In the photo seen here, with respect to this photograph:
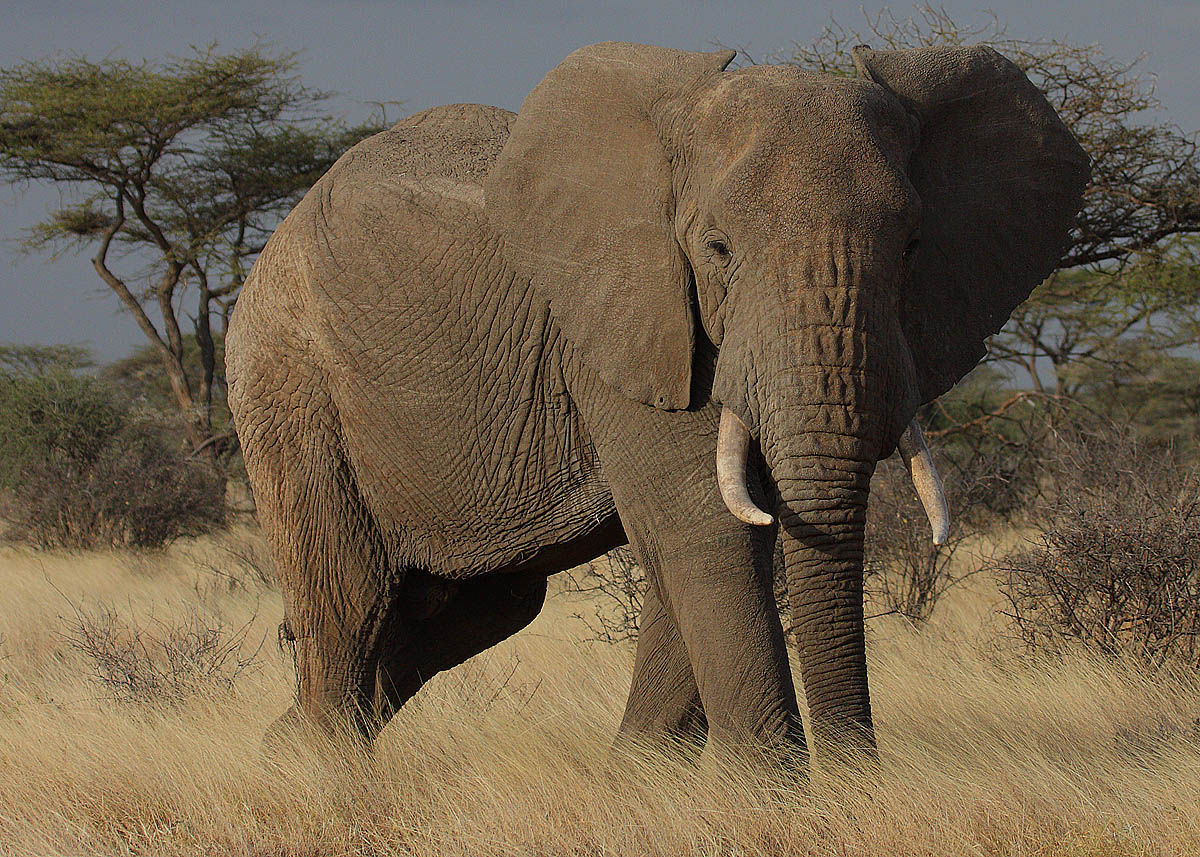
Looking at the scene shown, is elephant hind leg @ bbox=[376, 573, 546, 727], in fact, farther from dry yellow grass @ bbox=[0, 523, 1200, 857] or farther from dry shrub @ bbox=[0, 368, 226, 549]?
dry shrub @ bbox=[0, 368, 226, 549]

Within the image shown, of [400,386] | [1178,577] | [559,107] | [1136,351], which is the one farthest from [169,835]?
[1136,351]

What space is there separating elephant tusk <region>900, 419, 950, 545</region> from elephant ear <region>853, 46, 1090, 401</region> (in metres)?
0.22

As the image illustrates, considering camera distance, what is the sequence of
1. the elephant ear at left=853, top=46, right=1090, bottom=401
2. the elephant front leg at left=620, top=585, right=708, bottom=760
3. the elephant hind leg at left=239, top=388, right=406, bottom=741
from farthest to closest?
the elephant hind leg at left=239, top=388, right=406, bottom=741 < the elephant front leg at left=620, top=585, right=708, bottom=760 < the elephant ear at left=853, top=46, right=1090, bottom=401

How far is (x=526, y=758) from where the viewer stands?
4.53 meters

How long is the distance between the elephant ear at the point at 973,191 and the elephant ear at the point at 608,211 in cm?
57

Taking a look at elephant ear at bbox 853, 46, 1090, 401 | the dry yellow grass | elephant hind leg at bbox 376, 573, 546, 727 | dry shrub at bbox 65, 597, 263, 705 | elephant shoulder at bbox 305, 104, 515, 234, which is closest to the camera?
the dry yellow grass

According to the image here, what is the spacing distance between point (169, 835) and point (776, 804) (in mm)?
1666

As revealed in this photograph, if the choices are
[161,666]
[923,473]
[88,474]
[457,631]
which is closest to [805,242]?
[923,473]

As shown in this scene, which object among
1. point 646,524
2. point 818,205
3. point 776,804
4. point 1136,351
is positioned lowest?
point 1136,351

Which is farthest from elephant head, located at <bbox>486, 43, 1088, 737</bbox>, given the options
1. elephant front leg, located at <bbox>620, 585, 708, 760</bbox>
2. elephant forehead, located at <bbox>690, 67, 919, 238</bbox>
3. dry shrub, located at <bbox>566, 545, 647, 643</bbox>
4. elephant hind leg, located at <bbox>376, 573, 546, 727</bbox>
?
dry shrub, located at <bbox>566, 545, 647, 643</bbox>

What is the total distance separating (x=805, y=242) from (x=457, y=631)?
235 centimetres

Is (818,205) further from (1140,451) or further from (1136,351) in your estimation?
(1136,351)

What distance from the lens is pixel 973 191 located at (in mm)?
3885

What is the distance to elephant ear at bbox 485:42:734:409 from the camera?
3590 millimetres
